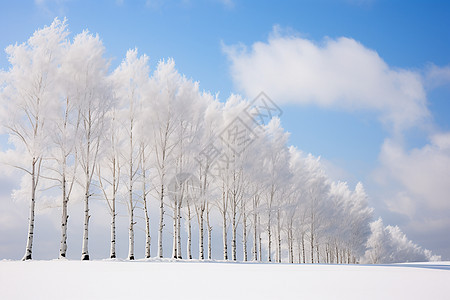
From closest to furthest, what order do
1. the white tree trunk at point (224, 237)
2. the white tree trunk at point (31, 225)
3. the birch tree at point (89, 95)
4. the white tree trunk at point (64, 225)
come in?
1. the white tree trunk at point (31, 225)
2. the white tree trunk at point (64, 225)
3. the birch tree at point (89, 95)
4. the white tree trunk at point (224, 237)

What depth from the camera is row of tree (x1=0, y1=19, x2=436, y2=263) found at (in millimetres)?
22328

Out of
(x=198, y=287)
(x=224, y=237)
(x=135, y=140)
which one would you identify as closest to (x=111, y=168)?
(x=135, y=140)

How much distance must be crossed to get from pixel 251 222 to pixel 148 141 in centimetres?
1585

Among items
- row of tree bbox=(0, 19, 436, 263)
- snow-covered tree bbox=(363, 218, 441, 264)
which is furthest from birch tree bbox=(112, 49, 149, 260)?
snow-covered tree bbox=(363, 218, 441, 264)

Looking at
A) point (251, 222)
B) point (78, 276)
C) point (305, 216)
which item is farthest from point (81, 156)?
point (305, 216)

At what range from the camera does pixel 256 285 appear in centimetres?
1077

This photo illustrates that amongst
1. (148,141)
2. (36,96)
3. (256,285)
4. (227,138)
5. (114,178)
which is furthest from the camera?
(227,138)

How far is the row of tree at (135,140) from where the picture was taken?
22.3 meters

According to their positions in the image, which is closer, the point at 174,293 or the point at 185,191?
the point at 174,293

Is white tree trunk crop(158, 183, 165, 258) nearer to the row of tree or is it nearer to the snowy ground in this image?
the row of tree

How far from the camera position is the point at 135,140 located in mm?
27047

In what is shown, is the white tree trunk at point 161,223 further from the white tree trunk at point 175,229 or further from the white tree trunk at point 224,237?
the white tree trunk at point 224,237

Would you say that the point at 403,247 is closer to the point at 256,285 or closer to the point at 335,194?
the point at 335,194

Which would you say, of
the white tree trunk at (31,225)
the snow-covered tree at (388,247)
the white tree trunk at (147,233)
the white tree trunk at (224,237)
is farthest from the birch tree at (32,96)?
the snow-covered tree at (388,247)
